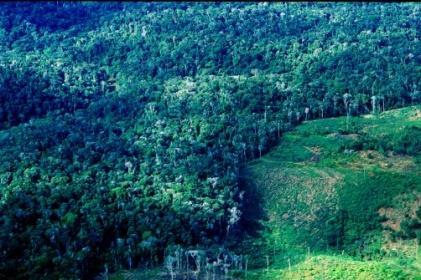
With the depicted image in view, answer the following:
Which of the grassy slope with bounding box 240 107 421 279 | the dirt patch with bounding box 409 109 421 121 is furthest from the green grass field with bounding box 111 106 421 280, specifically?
the dirt patch with bounding box 409 109 421 121

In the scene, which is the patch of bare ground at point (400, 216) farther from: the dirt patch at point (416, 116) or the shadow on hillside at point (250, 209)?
the dirt patch at point (416, 116)

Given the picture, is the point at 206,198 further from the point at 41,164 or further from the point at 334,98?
the point at 334,98

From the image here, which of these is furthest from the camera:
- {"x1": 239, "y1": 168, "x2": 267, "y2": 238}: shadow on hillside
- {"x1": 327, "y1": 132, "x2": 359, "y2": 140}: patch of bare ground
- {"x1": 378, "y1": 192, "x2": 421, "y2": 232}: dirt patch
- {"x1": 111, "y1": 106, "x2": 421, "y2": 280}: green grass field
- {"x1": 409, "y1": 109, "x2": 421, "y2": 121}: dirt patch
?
{"x1": 409, "y1": 109, "x2": 421, "y2": 121}: dirt patch

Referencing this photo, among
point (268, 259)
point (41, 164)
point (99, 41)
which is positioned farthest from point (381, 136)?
point (99, 41)

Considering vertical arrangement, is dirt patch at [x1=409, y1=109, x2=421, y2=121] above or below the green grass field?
above

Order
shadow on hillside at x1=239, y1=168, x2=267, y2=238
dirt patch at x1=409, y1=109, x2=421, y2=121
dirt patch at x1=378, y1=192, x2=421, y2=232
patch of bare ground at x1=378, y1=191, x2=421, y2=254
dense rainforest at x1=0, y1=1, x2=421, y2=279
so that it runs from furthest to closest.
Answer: dirt patch at x1=409, y1=109, x2=421, y2=121 → shadow on hillside at x1=239, y1=168, x2=267, y2=238 → dirt patch at x1=378, y1=192, x2=421, y2=232 → patch of bare ground at x1=378, y1=191, x2=421, y2=254 → dense rainforest at x1=0, y1=1, x2=421, y2=279

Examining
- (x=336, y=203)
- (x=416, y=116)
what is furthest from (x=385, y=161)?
(x=416, y=116)

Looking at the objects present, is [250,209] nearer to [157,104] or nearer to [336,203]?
[336,203]

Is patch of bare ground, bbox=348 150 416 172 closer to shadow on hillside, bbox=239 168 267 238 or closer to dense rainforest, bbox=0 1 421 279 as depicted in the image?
dense rainforest, bbox=0 1 421 279

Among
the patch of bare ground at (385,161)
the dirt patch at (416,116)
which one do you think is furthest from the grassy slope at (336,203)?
the dirt patch at (416,116)
